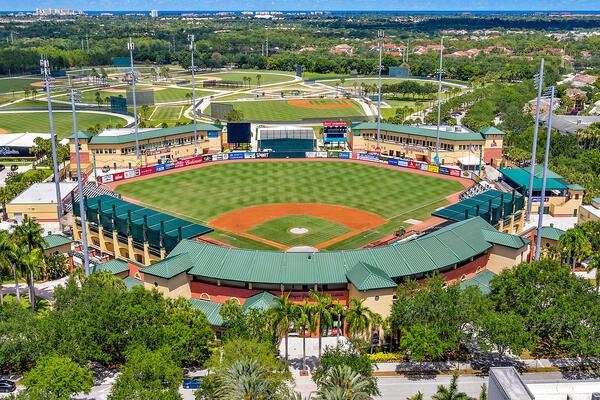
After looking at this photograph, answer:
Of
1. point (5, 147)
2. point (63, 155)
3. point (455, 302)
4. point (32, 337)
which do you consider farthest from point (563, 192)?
point (5, 147)

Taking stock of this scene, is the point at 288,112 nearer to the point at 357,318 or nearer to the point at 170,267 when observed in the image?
the point at 170,267

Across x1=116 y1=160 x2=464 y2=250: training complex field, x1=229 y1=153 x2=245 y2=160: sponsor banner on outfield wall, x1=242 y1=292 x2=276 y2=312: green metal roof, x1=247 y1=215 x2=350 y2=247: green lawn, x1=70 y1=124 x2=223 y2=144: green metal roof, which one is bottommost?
x1=247 y1=215 x2=350 y2=247: green lawn

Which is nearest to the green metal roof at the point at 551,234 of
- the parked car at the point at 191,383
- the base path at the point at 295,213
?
the base path at the point at 295,213

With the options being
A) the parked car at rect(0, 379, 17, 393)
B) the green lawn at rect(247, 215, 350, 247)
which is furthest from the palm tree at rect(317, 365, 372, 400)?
the green lawn at rect(247, 215, 350, 247)

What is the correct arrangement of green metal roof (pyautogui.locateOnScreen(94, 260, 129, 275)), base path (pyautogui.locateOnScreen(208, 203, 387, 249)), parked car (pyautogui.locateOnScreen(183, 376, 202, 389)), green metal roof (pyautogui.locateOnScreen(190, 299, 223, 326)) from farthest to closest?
base path (pyautogui.locateOnScreen(208, 203, 387, 249)) → green metal roof (pyautogui.locateOnScreen(94, 260, 129, 275)) → green metal roof (pyautogui.locateOnScreen(190, 299, 223, 326)) → parked car (pyautogui.locateOnScreen(183, 376, 202, 389))

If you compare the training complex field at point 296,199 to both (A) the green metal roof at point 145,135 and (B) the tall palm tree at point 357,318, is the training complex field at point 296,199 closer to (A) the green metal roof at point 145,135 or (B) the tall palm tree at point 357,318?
(A) the green metal roof at point 145,135

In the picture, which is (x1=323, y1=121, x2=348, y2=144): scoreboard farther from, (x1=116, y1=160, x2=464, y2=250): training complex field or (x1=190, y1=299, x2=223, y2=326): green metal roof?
(x1=190, y1=299, x2=223, y2=326): green metal roof
